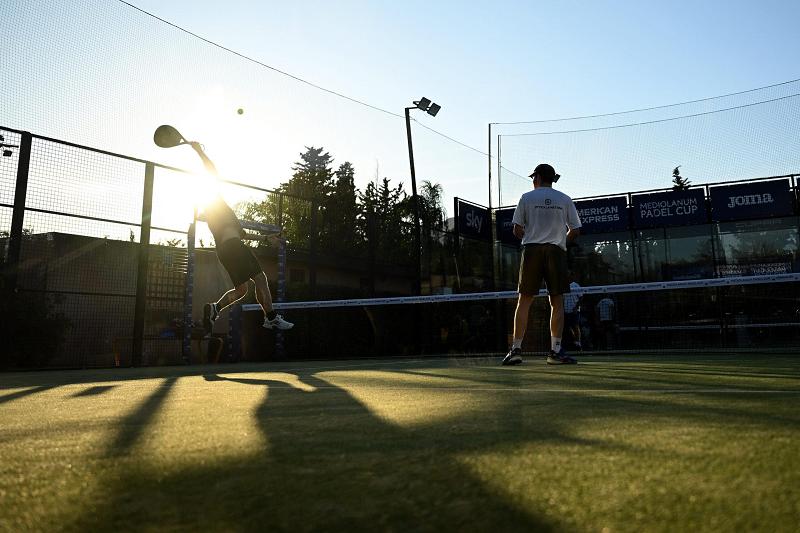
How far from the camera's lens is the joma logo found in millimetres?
14685

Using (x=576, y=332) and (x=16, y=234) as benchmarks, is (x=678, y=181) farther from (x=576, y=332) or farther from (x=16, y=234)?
(x=16, y=234)

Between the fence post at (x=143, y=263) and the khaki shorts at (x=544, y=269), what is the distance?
24.8 feet

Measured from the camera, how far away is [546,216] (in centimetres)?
589

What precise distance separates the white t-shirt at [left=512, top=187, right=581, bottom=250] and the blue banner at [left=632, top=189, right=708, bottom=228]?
1090 cm

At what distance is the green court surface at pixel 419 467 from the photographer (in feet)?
3.38

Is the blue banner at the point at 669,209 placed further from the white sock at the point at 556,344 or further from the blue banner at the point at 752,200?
the white sock at the point at 556,344

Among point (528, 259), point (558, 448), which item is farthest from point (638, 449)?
point (528, 259)

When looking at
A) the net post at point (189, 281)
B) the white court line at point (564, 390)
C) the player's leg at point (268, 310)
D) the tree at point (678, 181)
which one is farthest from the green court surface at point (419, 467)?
the tree at point (678, 181)

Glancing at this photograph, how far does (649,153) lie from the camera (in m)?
16.7

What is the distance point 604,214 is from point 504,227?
8.62 ft

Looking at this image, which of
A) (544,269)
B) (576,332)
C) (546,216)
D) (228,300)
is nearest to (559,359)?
(544,269)

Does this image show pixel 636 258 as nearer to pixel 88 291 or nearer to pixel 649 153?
pixel 649 153

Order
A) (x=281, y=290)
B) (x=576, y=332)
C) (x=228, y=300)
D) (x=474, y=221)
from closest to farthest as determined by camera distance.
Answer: (x=228, y=300), (x=576, y=332), (x=281, y=290), (x=474, y=221)

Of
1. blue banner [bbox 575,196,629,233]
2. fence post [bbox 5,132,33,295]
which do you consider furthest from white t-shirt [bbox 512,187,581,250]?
blue banner [bbox 575,196,629,233]
